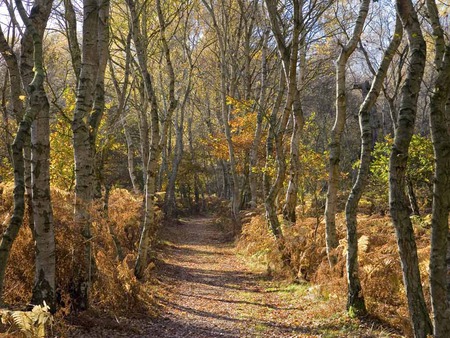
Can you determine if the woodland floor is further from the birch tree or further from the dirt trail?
the birch tree

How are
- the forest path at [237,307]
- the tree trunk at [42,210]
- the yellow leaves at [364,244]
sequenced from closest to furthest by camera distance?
the tree trunk at [42,210]
the forest path at [237,307]
the yellow leaves at [364,244]

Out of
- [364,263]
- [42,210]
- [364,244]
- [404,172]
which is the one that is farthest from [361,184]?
[42,210]

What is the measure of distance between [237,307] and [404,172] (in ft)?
15.9

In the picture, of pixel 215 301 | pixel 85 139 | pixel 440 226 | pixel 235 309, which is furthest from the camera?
pixel 215 301

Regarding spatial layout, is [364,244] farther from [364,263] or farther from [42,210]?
[42,210]

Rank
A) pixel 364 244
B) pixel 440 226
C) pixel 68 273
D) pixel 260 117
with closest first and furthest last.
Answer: pixel 440 226 → pixel 68 273 → pixel 364 244 → pixel 260 117

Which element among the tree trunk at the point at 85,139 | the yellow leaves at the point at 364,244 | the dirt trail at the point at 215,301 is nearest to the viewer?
the tree trunk at the point at 85,139

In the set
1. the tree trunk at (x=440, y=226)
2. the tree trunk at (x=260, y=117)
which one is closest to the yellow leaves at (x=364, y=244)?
the tree trunk at (x=440, y=226)

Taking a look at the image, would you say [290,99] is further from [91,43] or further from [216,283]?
[91,43]

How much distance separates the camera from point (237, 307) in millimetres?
7141

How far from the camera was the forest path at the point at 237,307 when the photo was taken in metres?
5.62

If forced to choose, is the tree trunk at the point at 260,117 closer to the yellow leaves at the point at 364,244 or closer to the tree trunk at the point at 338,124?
the tree trunk at the point at 338,124

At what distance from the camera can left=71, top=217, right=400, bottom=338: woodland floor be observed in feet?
18.0

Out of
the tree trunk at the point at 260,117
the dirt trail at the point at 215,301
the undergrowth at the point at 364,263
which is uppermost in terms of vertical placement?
the tree trunk at the point at 260,117
